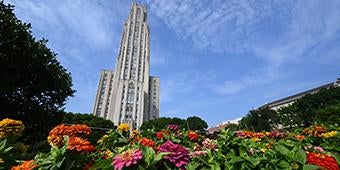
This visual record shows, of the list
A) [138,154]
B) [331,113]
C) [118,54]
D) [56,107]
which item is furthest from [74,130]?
[118,54]

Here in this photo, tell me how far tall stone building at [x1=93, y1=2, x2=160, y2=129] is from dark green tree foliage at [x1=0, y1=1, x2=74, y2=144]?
240ft

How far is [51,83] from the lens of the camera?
614 inches

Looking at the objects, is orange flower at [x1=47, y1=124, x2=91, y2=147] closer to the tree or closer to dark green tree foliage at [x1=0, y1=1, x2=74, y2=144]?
dark green tree foliage at [x1=0, y1=1, x2=74, y2=144]

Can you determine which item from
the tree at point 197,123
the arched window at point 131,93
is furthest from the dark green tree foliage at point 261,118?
the arched window at point 131,93

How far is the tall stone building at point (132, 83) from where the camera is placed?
303 ft

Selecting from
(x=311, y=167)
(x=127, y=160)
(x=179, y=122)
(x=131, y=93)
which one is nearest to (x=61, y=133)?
(x=127, y=160)

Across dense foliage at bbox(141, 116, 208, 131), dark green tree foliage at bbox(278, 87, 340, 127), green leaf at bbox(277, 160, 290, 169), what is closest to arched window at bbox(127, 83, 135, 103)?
dense foliage at bbox(141, 116, 208, 131)

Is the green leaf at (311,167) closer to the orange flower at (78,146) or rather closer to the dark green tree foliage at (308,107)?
the orange flower at (78,146)

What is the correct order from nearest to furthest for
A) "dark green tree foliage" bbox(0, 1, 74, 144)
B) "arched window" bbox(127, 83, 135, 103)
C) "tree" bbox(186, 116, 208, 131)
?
"dark green tree foliage" bbox(0, 1, 74, 144), "tree" bbox(186, 116, 208, 131), "arched window" bbox(127, 83, 135, 103)

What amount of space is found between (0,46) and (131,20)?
98506 millimetres

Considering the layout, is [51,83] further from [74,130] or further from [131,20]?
[131,20]

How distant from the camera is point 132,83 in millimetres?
96062

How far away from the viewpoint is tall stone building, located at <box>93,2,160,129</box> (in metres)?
92.4

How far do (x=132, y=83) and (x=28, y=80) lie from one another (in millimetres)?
81842
